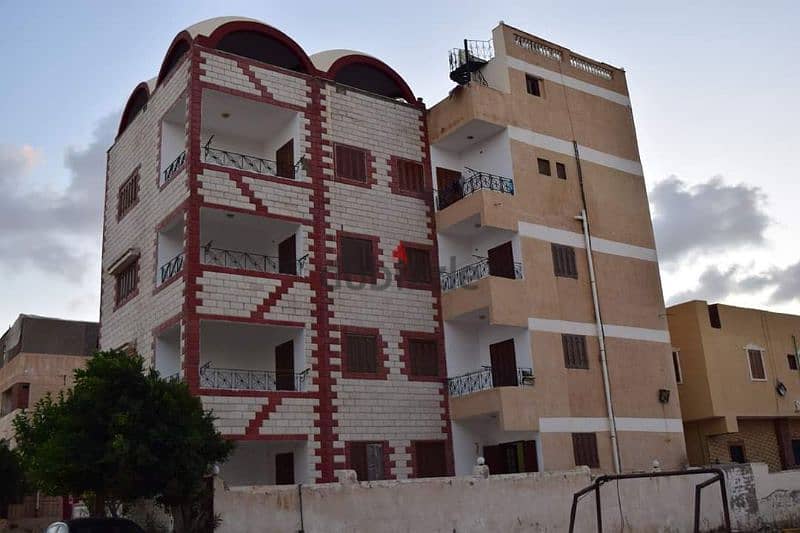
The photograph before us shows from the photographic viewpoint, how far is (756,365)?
112 ft

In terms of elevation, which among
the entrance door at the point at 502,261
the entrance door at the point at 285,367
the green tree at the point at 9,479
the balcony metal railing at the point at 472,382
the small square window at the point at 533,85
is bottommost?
the green tree at the point at 9,479

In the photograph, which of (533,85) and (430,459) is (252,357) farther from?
(533,85)

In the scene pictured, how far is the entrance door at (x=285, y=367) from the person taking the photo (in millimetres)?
25359

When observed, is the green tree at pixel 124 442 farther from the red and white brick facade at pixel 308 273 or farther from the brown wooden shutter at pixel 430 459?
the brown wooden shutter at pixel 430 459

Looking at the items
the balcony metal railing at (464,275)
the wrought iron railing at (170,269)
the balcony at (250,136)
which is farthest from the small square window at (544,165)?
the wrought iron railing at (170,269)

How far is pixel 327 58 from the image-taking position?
29.5 metres

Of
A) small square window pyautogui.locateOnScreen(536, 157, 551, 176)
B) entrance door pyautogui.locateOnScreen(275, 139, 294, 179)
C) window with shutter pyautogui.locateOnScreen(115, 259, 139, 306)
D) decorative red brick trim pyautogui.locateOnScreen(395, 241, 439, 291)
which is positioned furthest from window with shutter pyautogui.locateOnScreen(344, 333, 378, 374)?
small square window pyautogui.locateOnScreen(536, 157, 551, 176)

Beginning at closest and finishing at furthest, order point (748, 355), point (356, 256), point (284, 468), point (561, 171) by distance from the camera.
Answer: point (284, 468) → point (356, 256) → point (561, 171) → point (748, 355)

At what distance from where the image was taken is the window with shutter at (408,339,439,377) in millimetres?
27172

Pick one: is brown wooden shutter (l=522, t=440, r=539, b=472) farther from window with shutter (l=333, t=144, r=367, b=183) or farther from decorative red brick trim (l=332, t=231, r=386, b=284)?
window with shutter (l=333, t=144, r=367, b=183)

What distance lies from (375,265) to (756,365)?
57.0 feet

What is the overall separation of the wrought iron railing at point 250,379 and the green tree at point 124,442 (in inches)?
179

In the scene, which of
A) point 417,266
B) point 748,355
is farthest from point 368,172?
point 748,355

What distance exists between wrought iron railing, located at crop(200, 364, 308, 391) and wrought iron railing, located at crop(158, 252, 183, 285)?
2963mm
